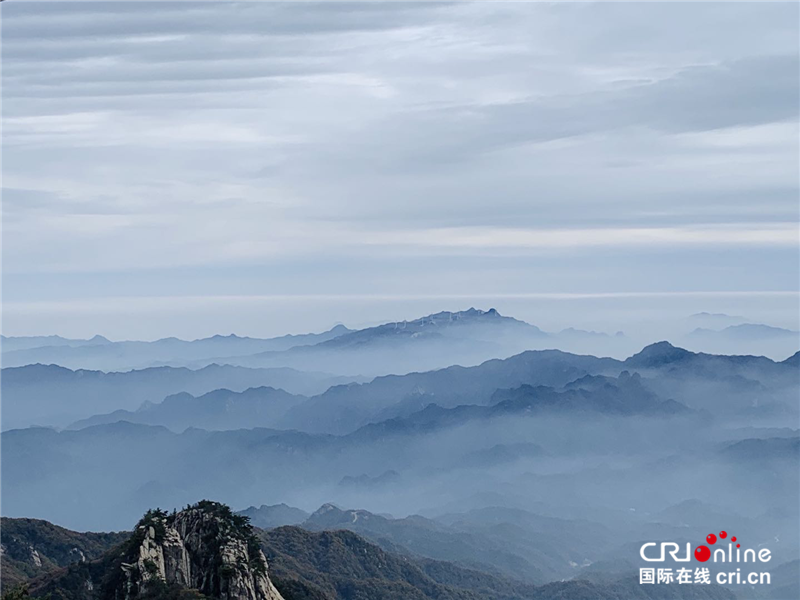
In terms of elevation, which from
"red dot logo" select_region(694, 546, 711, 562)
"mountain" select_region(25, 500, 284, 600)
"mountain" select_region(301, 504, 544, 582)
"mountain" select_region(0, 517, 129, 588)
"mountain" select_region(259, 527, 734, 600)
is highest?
"mountain" select_region(25, 500, 284, 600)

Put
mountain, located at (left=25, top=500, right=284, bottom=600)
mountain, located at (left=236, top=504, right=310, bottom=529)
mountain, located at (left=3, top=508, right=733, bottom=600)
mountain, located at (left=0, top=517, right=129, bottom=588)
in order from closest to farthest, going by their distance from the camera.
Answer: mountain, located at (left=25, top=500, right=284, bottom=600) → mountain, located at (left=3, top=508, right=733, bottom=600) → mountain, located at (left=0, top=517, right=129, bottom=588) → mountain, located at (left=236, top=504, right=310, bottom=529)

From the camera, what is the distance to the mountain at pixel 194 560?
114 ft

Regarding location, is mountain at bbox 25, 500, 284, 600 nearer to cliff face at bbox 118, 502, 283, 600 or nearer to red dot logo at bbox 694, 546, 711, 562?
cliff face at bbox 118, 502, 283, 600

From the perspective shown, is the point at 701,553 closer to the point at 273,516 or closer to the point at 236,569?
the point at 236,569

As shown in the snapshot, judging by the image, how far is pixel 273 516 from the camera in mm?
174500

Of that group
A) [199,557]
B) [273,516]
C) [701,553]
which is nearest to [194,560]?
[199,557]

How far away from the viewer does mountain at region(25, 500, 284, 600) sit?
34688 millimetres

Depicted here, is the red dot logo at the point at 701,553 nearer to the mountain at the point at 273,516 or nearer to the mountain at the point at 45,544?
the mountain at the point at 45,544

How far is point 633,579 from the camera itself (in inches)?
4813

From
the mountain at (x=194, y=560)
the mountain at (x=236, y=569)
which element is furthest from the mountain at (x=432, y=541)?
the mountain at (x=194, y=560)

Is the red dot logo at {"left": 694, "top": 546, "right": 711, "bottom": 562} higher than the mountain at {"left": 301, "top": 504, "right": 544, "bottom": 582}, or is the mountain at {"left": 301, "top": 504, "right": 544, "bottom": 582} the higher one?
the red dot logo at {"left": 694, "top": 546, "right": 711, "bottom": 562}

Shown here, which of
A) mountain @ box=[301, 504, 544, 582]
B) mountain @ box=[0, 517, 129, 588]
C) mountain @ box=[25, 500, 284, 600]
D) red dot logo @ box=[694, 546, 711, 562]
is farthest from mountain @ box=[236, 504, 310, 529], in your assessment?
mountain @ box=[25, 500, 284, 600]

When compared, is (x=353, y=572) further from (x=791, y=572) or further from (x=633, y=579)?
(x=791, y=572)

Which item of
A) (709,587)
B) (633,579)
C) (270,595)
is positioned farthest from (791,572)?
(270,595)
